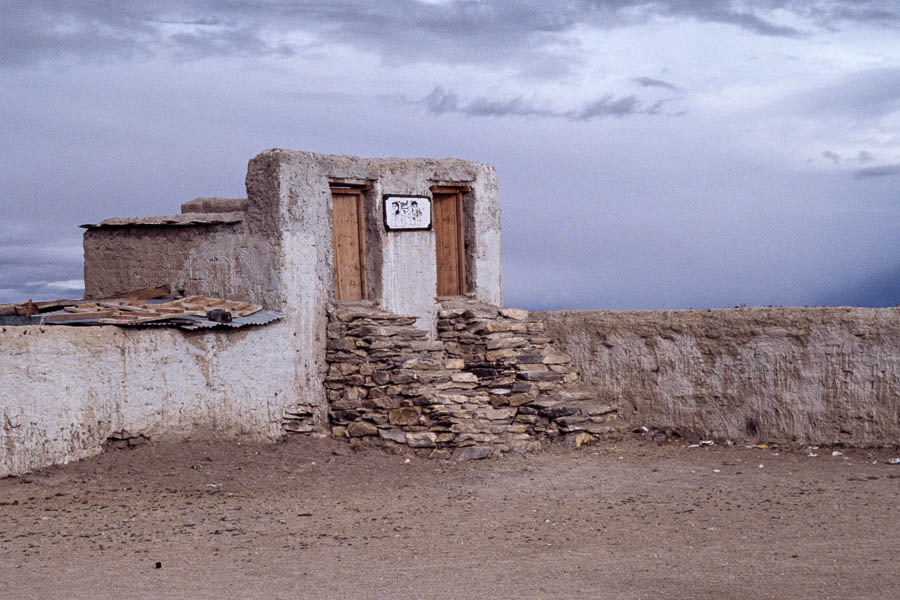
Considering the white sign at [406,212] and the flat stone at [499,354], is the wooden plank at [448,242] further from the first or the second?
the flat stone at [499,354]

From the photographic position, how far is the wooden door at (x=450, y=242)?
14.7 meters

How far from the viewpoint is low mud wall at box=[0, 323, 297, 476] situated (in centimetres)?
1001

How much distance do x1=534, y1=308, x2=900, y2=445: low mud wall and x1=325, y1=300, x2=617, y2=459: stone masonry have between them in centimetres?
49

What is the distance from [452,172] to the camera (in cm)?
1422

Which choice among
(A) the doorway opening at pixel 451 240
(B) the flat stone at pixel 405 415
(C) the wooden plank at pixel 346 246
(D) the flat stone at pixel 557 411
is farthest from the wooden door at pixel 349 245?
(D) the flat stone at pixel 557 411

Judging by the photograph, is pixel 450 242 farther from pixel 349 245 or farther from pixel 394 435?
pixel 394 435

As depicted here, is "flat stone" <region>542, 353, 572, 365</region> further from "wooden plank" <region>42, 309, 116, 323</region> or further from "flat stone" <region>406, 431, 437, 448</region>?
"wooden plank" <region>42, 309, 116, 323</region>

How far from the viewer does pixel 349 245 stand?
13664 millimetres

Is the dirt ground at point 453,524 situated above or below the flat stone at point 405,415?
below

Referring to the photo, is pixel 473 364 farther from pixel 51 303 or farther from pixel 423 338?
pixel 51 303

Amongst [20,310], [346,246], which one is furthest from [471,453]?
[20,310]

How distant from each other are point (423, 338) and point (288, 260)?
2110 millimetres

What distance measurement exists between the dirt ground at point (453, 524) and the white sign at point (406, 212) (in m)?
3.34

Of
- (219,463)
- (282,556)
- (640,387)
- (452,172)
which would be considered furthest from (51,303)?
(640,387)
